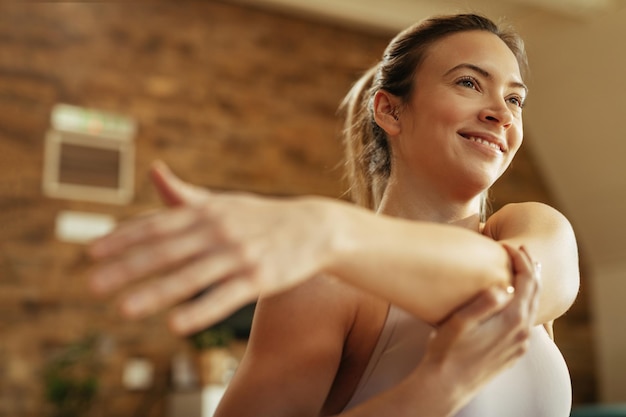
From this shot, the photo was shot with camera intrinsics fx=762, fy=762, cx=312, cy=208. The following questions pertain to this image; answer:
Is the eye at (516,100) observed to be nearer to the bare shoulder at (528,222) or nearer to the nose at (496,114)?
the nose at (496,114)

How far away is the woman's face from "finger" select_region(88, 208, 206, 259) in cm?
64

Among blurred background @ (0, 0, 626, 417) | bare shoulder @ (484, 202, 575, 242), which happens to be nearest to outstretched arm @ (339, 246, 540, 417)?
bare shoulder @ (484, 202, 575, 242)

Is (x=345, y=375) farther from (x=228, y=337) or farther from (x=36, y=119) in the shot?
(x=36, y=119)

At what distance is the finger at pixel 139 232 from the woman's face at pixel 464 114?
25.4 inches

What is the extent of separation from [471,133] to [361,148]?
378mm

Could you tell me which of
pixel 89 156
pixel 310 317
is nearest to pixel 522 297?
pixel 310 317

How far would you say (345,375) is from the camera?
116 centimetres

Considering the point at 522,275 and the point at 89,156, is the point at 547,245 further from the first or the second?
the point at 89,156

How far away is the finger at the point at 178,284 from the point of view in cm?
60

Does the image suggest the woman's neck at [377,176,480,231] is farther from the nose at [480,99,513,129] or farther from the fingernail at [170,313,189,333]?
the fingernail at [170,313,189,333]

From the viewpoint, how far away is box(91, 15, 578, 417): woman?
652mm

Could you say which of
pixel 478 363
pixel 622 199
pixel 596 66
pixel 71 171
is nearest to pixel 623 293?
pixel 622 199

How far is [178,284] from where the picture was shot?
0.63 metres

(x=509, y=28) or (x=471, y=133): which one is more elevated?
(x=509, y=28)
